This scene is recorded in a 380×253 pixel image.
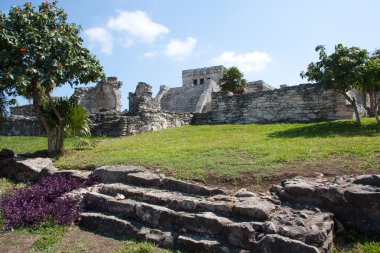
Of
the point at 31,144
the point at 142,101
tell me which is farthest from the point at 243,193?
the point at 142,101

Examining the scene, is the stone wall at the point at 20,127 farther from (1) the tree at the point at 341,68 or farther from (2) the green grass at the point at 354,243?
(2) the green grass at the point at 354,243

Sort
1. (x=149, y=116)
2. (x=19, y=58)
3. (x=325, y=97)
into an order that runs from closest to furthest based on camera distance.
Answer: (x=19, y=58)
(x=325, y=97)
(x=149, y=116)

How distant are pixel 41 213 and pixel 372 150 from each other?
616 centimetres

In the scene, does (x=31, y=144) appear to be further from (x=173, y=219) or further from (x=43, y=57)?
(x=173, y=219)

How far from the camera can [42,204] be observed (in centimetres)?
564

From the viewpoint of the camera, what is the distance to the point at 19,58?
316 inches

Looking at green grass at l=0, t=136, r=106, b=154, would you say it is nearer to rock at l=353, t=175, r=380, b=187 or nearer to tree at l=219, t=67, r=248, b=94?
rock at l=353, t=175, r=380, b=187

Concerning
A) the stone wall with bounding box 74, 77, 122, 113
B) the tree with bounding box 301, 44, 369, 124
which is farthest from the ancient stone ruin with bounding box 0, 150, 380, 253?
the stone wall with bounding box 74, 77, 122, 113

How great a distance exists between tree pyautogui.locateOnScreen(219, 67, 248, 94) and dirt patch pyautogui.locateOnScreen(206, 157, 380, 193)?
1893 cm

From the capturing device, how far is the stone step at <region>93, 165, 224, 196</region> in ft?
17.7

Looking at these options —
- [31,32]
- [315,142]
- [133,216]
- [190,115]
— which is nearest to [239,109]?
[190,115]

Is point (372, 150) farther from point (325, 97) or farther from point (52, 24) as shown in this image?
point (52, 24)

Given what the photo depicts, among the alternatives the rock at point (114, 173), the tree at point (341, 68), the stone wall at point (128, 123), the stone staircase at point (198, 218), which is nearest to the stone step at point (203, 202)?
the stone staircase at point (198, 218)

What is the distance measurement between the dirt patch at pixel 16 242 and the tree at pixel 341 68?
31.5 feet
